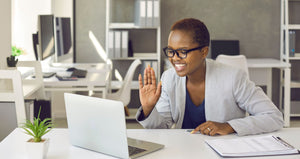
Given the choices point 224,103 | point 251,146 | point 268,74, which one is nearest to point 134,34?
point 268,74

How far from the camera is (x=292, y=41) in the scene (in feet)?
16.6

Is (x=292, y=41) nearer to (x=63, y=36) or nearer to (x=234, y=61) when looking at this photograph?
(x=234, y=61)

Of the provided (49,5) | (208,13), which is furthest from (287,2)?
(49,5)

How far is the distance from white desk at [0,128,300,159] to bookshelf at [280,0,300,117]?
3.12m

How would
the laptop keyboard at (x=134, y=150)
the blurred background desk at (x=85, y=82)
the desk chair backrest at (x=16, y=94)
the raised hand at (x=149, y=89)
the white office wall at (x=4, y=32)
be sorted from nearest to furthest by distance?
the laptop keyboard at (x=134, y=150) < the raised hand at (x=149, y=89) < the desk chair backrest at (x=16, y=94) < the white office wall at (x=4, y=32) < the blurred background desk at (x=85, y=82)

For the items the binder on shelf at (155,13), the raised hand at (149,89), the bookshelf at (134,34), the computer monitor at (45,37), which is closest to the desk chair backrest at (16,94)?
the raised hand at (149,89)

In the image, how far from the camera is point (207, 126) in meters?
2.02

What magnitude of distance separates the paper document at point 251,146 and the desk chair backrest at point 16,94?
116cm

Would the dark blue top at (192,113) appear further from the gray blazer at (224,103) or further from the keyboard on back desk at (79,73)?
the keyboard on back desk at (79,73)

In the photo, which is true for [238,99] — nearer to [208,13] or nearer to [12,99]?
[12,99]

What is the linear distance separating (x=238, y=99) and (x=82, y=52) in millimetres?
3340

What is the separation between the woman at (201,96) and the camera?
2041 millimetres

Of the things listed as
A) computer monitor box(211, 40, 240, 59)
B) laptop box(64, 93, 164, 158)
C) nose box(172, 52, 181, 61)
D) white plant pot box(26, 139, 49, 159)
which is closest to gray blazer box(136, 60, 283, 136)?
nose box(172, 52, 181, 61)

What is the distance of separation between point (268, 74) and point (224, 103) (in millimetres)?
2967
